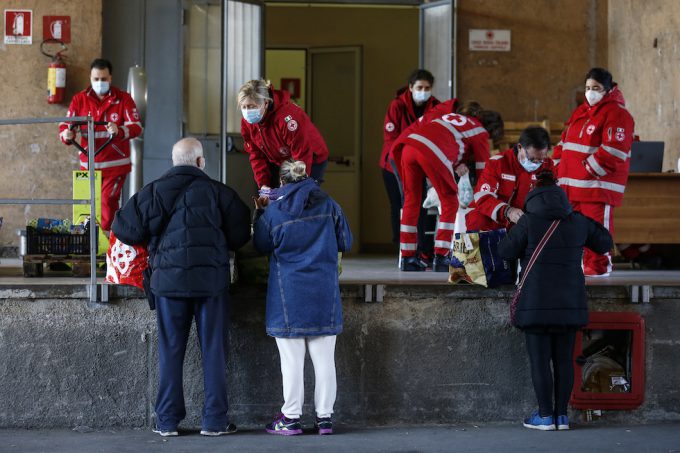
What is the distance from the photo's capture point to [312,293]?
5594 millimetres

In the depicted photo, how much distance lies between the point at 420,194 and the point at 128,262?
2467 mm

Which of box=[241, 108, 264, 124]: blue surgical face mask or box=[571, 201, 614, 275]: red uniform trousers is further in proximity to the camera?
box=[571, 201, 614, 275]: red uniform trousers

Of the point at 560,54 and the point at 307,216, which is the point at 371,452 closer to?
the point at 307,216

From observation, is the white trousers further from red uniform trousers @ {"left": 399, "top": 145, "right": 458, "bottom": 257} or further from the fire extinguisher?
the fire extinguisher

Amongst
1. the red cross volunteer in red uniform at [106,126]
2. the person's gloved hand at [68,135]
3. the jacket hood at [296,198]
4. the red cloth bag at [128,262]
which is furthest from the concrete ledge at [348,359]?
the red cross volunteer in red uniform at [106,126]

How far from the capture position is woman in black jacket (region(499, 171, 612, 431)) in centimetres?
566

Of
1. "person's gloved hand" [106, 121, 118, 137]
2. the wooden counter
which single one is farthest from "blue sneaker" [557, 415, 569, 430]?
"person's gloved hand" [106, 121, 118, 137]

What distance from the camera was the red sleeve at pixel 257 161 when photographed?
6.99 metres

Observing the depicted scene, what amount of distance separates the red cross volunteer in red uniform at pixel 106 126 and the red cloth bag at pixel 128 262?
223cm

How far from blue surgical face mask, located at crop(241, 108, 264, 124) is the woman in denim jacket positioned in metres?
0.96

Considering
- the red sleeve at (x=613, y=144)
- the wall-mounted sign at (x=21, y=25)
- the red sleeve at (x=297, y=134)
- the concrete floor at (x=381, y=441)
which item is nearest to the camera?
the concrete floor at (x=381, y=441)

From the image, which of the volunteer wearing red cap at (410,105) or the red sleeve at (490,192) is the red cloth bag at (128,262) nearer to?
the red sleeve at (490,192)

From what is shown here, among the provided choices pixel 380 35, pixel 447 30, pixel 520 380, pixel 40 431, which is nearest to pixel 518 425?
pixel 520 380

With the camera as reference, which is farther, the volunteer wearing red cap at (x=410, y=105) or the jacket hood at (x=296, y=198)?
the volunteer wearing red cap at (x=410, y=105)
